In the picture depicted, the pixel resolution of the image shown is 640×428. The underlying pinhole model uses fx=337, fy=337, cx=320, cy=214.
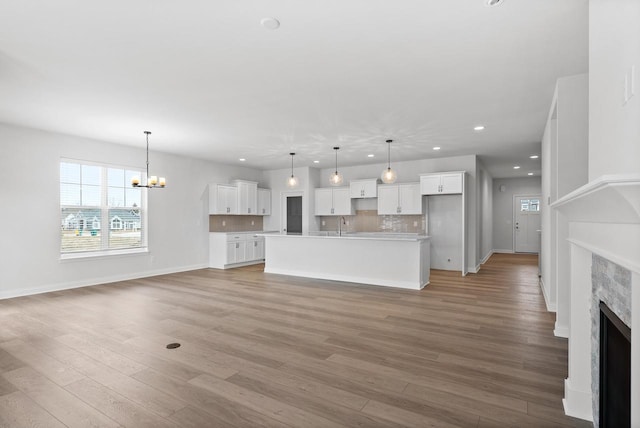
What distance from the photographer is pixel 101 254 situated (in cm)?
650

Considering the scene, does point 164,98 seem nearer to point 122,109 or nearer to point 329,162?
point 122,109

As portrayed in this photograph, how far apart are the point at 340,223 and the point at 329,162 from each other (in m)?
1.77

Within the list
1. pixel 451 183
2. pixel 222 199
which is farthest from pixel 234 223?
pixel 451 183

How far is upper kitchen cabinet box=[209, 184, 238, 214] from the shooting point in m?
8.48

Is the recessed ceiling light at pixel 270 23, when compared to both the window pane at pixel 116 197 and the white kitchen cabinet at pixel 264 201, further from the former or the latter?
the white kitchen cabinet at pixel 264 201

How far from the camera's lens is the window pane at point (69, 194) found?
19.6 feet

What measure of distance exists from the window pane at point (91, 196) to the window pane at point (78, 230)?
13 cm

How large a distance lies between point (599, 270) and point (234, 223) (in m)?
8.47

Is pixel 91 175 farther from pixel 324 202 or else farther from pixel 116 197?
pixel 324 202

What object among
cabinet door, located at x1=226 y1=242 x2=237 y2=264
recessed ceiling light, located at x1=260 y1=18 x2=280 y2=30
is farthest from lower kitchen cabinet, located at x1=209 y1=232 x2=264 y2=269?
recessed ceiling light, located at x1=260 y1=18 x2=280 y2=30

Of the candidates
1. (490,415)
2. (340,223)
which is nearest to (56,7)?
(490,415)

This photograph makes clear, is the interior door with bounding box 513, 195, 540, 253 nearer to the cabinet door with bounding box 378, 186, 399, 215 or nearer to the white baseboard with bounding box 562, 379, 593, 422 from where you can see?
the cabinet door with bounding box 378, 186, 399, 215

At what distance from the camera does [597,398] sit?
196cm

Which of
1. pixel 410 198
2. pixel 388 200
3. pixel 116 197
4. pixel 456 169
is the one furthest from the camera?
pixel 388 200
